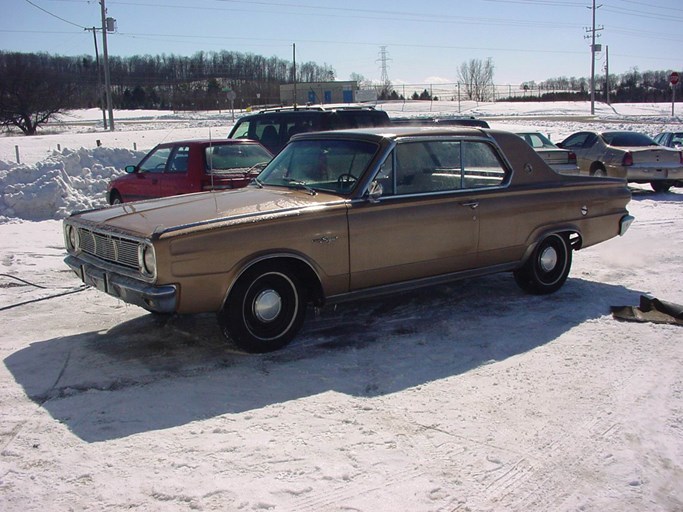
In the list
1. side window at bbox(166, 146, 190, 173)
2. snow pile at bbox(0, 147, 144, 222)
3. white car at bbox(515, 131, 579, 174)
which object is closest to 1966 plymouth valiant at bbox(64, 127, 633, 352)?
side window at bbox(166, 146, 190, 173)

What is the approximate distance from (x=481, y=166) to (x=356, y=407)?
3.10 meters

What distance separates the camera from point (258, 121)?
42.2 ft

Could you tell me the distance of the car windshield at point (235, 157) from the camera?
9.90m

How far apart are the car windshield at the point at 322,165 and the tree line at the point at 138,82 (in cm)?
3894

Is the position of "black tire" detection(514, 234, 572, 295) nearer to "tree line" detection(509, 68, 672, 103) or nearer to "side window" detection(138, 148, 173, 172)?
"side window" detection(138, 148, 173, 172)

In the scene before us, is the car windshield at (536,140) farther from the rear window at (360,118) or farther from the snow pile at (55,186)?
the snow pile at (55,186)

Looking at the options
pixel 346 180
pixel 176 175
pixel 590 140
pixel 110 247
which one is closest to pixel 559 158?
pixel 590 140

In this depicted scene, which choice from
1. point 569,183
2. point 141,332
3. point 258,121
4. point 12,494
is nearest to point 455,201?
point 569,183

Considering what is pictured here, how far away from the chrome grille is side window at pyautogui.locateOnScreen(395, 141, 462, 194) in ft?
7.49

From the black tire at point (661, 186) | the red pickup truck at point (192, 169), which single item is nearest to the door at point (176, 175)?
the red pickup truck at point (192, 169)

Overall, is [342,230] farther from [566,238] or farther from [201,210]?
[566,238]

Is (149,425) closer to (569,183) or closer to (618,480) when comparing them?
(618,480)

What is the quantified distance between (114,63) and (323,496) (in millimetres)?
109369

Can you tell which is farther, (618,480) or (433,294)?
(433,294)
